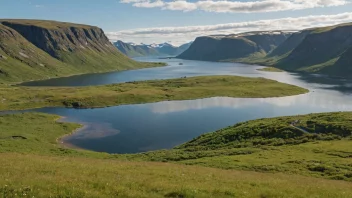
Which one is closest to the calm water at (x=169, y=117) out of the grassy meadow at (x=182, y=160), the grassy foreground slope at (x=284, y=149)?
the grassy meadow at (x=182, y=160)

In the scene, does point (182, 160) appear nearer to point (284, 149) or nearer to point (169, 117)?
point (284, 149)

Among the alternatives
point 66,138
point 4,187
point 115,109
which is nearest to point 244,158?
point 4,187

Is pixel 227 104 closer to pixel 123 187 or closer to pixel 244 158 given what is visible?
pixel 244 158

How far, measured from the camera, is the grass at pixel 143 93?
130125 millimetres

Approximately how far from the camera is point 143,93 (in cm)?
14700

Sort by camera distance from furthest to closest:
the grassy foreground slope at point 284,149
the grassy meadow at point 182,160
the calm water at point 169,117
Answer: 1. the calm water at point 169,117
2. the grassy foreground slope at point 284,149
3. the grassy meadow at point 182,160

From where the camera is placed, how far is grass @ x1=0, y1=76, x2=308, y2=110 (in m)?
130

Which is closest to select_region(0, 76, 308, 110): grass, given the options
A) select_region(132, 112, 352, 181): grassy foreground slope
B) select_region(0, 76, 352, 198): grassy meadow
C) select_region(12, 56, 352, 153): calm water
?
select_region(0, 76, 352, 198): grassy meadow

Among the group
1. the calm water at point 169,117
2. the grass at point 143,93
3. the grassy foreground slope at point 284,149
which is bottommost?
the calm water at point 169,117

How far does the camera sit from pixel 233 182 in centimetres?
2641

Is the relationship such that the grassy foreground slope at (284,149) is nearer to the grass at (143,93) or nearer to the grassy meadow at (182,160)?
the grassy meadow at (182,160)

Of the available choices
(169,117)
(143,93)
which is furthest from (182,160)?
(143,93)

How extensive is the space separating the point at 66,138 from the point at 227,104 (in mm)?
68989

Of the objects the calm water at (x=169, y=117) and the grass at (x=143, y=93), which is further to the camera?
the grass at (x=143, y=93)
